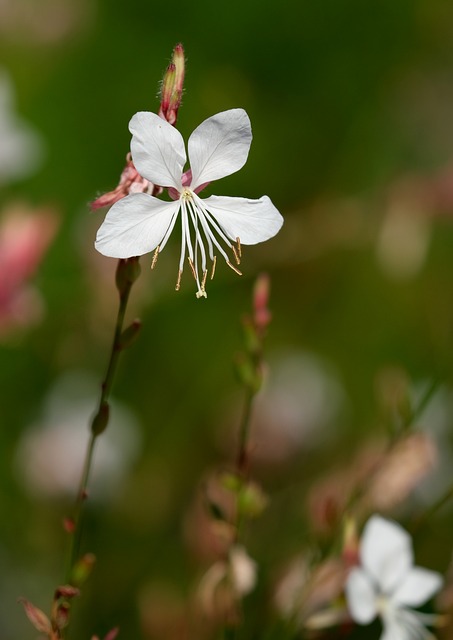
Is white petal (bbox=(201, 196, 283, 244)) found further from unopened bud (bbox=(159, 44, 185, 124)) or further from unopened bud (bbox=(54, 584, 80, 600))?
unopened bud (bbox=(54, 584, 80, 600))

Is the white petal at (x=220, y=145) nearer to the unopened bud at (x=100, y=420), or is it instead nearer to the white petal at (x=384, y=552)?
the unopened bud at (x=100, y=420)

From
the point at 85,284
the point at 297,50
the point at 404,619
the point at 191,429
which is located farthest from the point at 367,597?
the point at 297,50

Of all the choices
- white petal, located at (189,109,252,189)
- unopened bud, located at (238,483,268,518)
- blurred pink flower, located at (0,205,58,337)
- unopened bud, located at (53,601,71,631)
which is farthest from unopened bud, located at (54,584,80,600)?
blurred pink flower, located at (0,205,58,337)

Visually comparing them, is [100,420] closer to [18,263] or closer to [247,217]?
[247,217]

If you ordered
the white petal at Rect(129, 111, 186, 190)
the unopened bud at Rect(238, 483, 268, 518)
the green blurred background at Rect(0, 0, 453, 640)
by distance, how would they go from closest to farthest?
1. the white petal at Rect(129, 111, 186, 190)
2. the unopened bud at Rect(238, 483, 268, 518)
3. the green blurred background at Rect(0, 0, 453, 640)

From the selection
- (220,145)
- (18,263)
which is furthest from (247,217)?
(18,263)

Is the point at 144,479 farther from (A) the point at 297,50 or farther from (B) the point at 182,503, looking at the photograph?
(A) the point at 297,50
